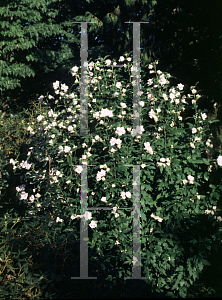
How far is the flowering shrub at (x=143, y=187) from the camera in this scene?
10.3ft

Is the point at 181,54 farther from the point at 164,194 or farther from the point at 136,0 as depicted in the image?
the point at 164,194

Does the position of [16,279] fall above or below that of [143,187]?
below

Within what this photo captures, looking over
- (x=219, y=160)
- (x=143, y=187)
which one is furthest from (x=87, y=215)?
(x=219, y=160)

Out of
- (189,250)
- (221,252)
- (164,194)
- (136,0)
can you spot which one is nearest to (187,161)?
(164,194)

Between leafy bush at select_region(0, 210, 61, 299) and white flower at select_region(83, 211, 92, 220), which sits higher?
white flower at select_region(83, 211, 92, 220)

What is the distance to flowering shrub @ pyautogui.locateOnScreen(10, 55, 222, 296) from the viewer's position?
3.13 m

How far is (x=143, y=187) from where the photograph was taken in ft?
10.2

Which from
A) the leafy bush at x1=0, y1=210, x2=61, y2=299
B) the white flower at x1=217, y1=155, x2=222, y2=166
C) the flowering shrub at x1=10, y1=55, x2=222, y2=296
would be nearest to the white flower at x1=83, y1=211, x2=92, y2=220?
the flowering shrub at x1=10, y1=55, x2=222, y2=296

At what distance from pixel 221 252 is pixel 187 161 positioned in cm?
135

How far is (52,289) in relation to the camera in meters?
2.25

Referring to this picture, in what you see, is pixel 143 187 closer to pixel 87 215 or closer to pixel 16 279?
pixel 87 215

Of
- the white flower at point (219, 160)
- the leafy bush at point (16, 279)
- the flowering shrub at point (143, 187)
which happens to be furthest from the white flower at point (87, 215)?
the white flower at point (219, 160)

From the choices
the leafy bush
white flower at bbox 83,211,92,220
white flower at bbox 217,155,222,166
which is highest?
white flower at bbox 217,155,222,166

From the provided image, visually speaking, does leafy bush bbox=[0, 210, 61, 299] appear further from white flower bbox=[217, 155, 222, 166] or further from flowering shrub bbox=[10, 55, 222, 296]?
white flower bbox=[217, 155, 222, 166]
